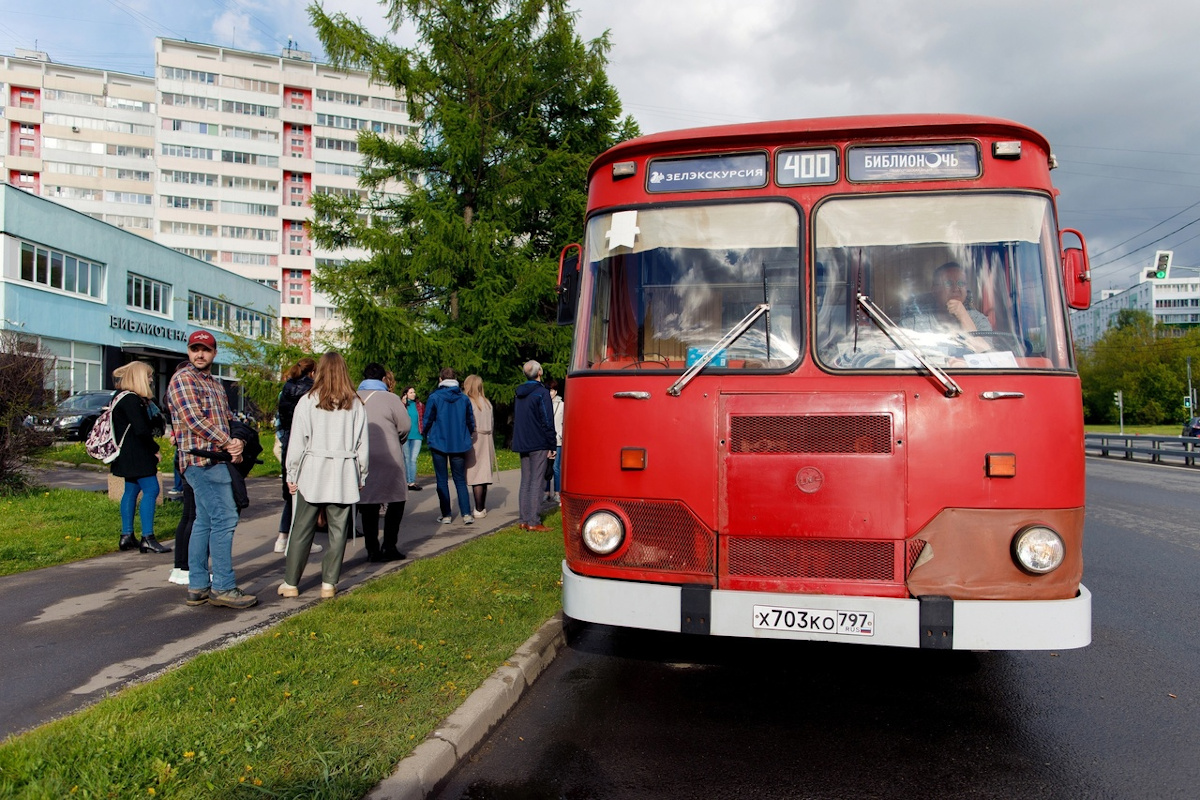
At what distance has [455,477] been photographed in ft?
35.3

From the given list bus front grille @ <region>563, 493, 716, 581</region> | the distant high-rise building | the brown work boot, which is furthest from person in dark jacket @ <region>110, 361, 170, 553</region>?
the distant high-rise building

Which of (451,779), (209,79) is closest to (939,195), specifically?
(451,779)

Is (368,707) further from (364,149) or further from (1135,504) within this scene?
(364,149)

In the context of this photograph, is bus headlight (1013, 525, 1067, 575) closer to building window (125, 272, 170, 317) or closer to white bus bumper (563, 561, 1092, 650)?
white bus bumper (563, 561, 1092, 650)

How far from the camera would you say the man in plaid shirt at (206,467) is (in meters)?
5.80

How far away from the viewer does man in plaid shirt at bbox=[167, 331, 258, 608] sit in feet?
19.0

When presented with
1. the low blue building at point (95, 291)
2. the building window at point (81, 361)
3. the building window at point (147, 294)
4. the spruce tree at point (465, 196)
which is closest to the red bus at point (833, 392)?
the spruce tree at point (465, 196)

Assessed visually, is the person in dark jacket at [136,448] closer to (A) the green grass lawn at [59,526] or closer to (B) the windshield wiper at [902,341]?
(A) the green grass lawn at [59,526]

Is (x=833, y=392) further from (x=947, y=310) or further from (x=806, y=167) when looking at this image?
(x=806, y=167)

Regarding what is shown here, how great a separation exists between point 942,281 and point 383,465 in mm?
5269

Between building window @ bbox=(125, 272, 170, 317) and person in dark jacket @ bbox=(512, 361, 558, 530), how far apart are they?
33.0 meters

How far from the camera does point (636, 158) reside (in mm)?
4672

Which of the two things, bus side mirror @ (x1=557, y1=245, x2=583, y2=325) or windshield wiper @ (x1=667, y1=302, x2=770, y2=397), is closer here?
windshield wiper @ (x1=667, y1=302, x2=770, y2=397)

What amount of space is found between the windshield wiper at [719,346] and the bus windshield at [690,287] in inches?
1.0
